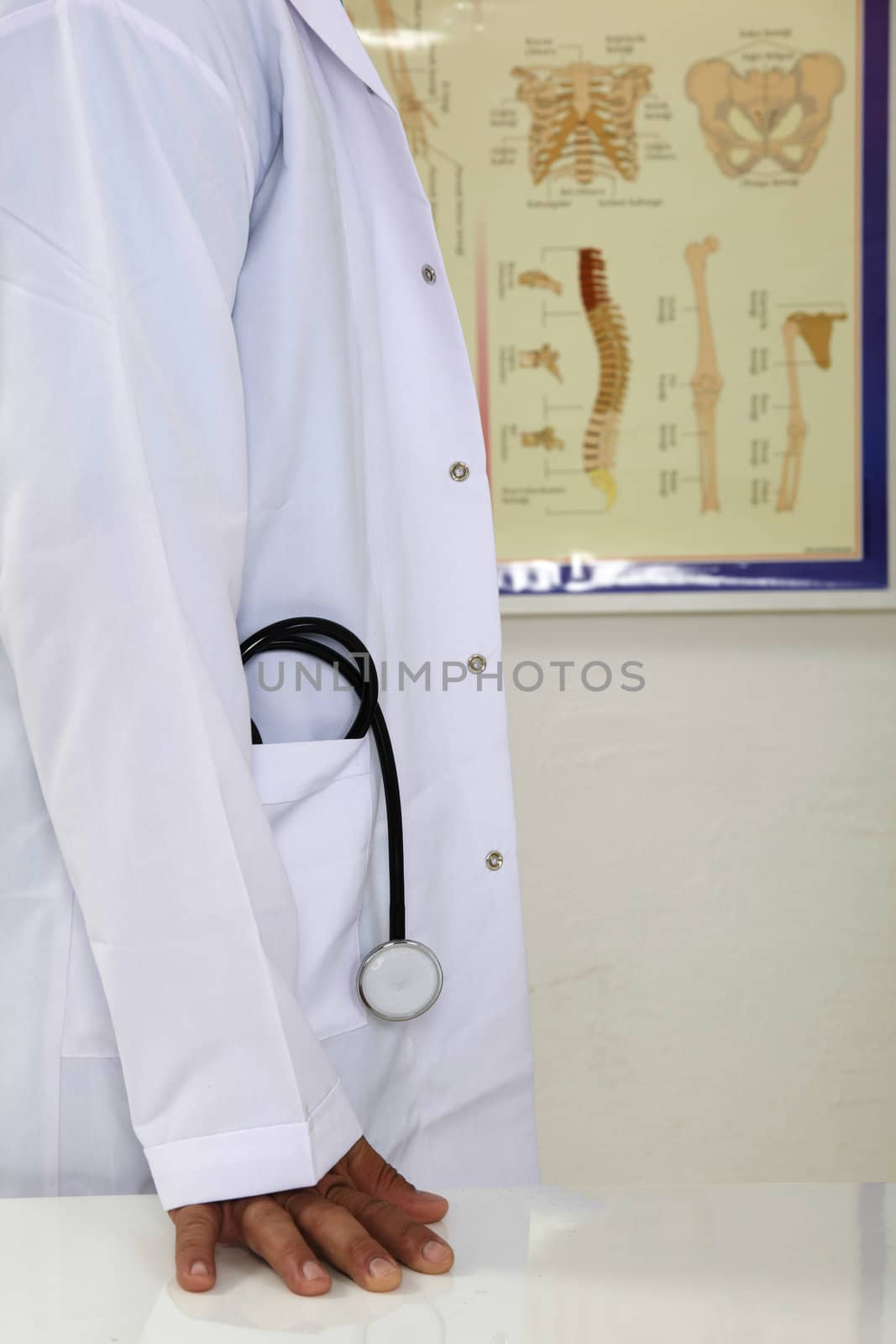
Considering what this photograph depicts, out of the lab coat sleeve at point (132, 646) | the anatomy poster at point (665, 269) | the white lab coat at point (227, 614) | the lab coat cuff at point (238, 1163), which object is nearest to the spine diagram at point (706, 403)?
the anatomy poster at point (665, 269)

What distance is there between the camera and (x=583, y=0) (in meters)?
1.48

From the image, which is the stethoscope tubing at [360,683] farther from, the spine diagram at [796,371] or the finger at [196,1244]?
the spine diagram at [796,371]

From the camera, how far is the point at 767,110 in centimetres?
149

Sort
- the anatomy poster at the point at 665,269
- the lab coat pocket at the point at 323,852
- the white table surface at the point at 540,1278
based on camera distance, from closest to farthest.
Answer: the white table surface at the point at 540,1278, the lab coat pocket at the point at 323,852, the anatomy poster at the point at 665,269

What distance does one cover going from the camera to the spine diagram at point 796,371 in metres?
1.50

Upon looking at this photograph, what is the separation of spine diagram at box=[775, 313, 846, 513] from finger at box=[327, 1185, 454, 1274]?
3.88 feet

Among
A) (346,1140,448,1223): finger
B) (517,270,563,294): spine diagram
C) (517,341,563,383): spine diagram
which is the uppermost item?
(517,270,563,294): spine diagram

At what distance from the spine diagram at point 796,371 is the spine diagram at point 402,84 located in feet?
1.76

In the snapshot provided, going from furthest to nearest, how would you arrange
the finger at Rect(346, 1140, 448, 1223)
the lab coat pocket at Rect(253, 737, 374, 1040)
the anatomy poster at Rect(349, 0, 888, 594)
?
the anatomy poster at Rect(349, 0, 888, 594) → the lab coat pocket at Rect(253, 737, 374, 1040) → the finger at Rect(346, 1140, 448, 1223)

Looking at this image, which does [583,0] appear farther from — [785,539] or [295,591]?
[295,591]

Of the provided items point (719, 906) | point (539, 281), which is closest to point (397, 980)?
point (719, 906)

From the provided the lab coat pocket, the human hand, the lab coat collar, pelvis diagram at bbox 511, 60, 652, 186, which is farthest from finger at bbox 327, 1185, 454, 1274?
pelvis diagram at bbox 511, 60, 652, 186

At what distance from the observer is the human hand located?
0.47m

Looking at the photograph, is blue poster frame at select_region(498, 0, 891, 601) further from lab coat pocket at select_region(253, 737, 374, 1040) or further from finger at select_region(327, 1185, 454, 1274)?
finger at select_region(327, 1185, 454, 1274)
